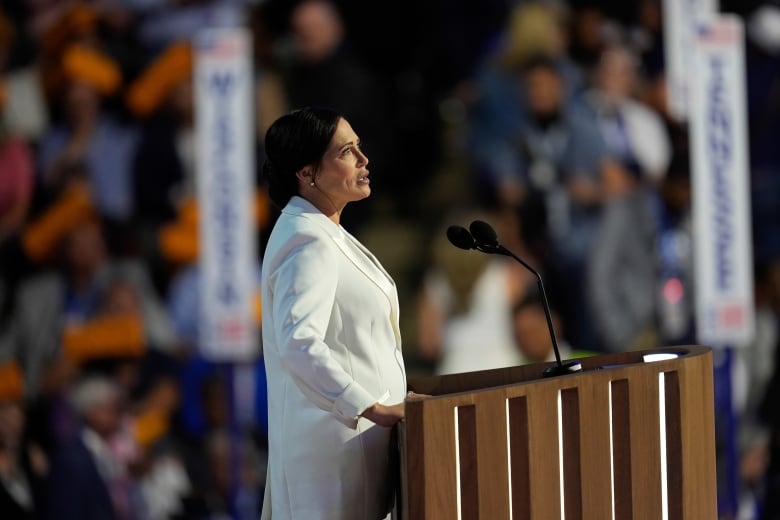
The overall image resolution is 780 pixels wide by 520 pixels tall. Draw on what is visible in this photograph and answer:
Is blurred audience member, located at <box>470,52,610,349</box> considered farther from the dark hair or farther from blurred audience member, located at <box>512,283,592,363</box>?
the dark hair

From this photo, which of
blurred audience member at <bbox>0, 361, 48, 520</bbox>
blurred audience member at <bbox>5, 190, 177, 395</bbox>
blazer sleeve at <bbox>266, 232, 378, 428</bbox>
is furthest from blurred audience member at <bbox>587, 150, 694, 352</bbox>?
blazer sleeve at <bbox>266, 232, 378, 428</bbox>

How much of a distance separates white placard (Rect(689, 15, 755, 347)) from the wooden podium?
364 cm

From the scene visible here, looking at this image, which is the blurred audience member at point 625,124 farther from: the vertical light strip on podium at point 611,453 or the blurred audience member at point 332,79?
the vertical light strip on podium at point 611,453

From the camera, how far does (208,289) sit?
6.10 metres

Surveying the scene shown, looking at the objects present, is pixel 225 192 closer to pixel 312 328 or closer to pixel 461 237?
pixel 461 237

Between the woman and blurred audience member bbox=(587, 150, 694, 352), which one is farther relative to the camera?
blurred audience member bbox=(587, 150, 694, 352)

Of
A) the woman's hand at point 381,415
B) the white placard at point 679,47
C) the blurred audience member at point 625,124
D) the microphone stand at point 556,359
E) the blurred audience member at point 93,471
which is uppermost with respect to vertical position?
the white placard at point 679,47

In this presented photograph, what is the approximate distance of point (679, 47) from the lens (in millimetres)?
6605

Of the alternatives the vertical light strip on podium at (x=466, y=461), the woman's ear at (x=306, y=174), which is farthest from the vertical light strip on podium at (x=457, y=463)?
the woman's ear at (x=306, y=174)

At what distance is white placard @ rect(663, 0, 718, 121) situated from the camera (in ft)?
21.5

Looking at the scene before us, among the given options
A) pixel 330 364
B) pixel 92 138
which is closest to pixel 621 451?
pixel 330 364

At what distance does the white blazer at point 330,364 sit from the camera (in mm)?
2461

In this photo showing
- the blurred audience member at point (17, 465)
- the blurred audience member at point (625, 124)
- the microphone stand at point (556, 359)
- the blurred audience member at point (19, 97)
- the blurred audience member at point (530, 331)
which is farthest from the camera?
the blurred audience member at point (19, 97)

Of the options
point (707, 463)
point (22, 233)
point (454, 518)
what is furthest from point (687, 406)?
point (22, 233)
